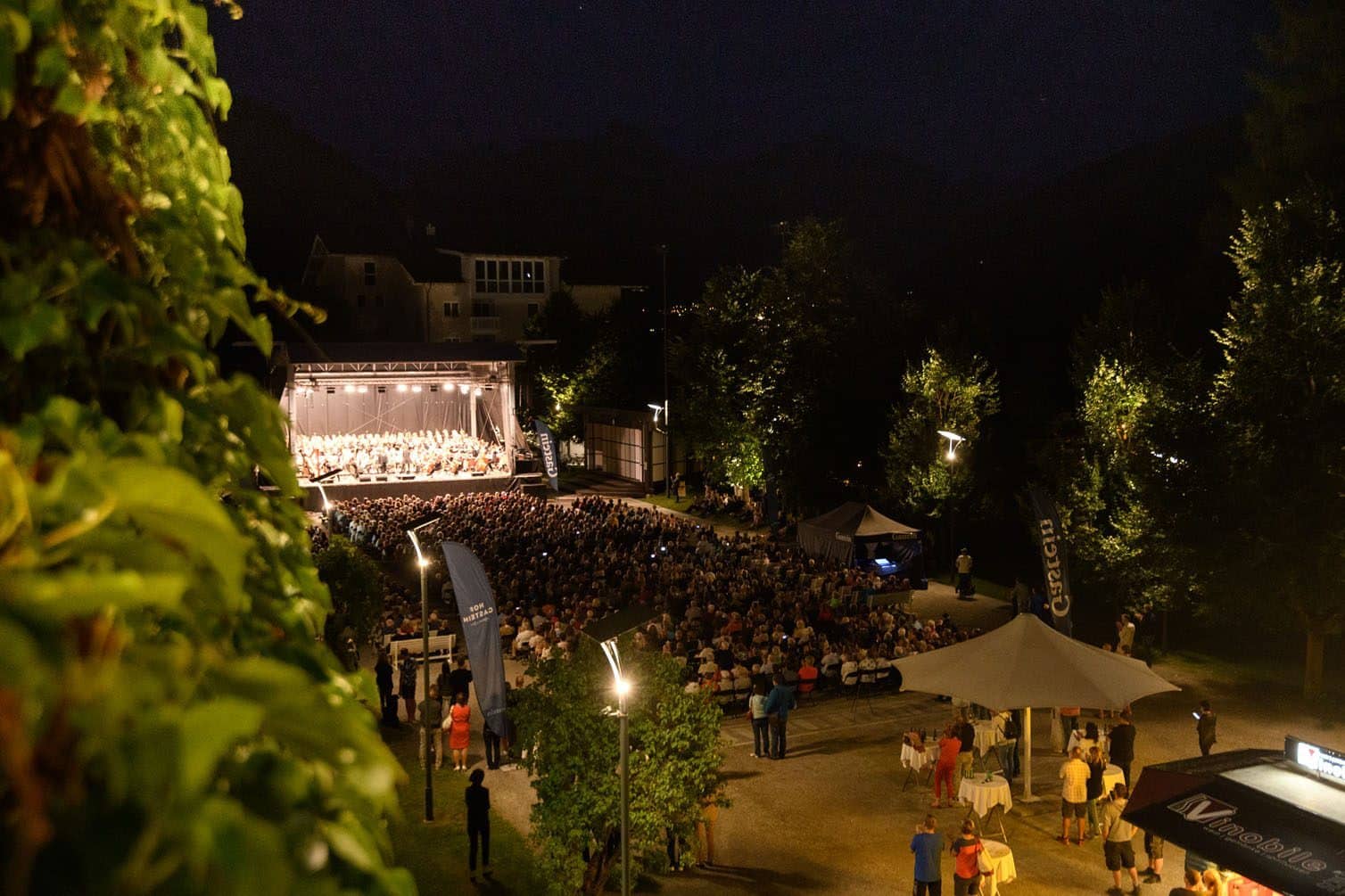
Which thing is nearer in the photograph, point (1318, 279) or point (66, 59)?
point (66, 59)

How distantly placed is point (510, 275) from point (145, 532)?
67.7 metres

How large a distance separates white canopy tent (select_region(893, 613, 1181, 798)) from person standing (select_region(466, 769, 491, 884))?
230 inches

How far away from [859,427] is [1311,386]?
17943mm

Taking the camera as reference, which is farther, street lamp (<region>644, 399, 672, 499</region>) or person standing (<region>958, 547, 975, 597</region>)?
street lamp (<region>644, 399, 672, 499</region>)

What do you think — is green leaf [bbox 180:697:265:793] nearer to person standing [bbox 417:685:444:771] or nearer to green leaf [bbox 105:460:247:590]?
green leaf [bbox 105:460:247:590]

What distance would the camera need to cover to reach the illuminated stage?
40906mm

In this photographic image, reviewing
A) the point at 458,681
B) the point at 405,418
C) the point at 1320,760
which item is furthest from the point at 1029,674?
the point at 405,418

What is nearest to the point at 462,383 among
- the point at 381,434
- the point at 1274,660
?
the point at 381,434

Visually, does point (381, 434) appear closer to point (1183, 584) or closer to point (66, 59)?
point (1183, 584)

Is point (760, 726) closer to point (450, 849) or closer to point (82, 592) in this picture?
point (450, 849)

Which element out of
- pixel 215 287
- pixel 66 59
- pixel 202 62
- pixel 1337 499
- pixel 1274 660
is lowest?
pixel 1274 660

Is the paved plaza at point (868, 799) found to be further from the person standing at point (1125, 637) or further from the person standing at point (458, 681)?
the person standing at point (458, 681)

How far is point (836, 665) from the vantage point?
64.1ft

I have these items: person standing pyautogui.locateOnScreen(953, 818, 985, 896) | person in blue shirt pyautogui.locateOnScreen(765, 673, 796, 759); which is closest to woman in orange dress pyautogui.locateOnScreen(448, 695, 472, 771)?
person in blue shirt pyautogui.locateOnScreen(765, 673, 796, 759)
